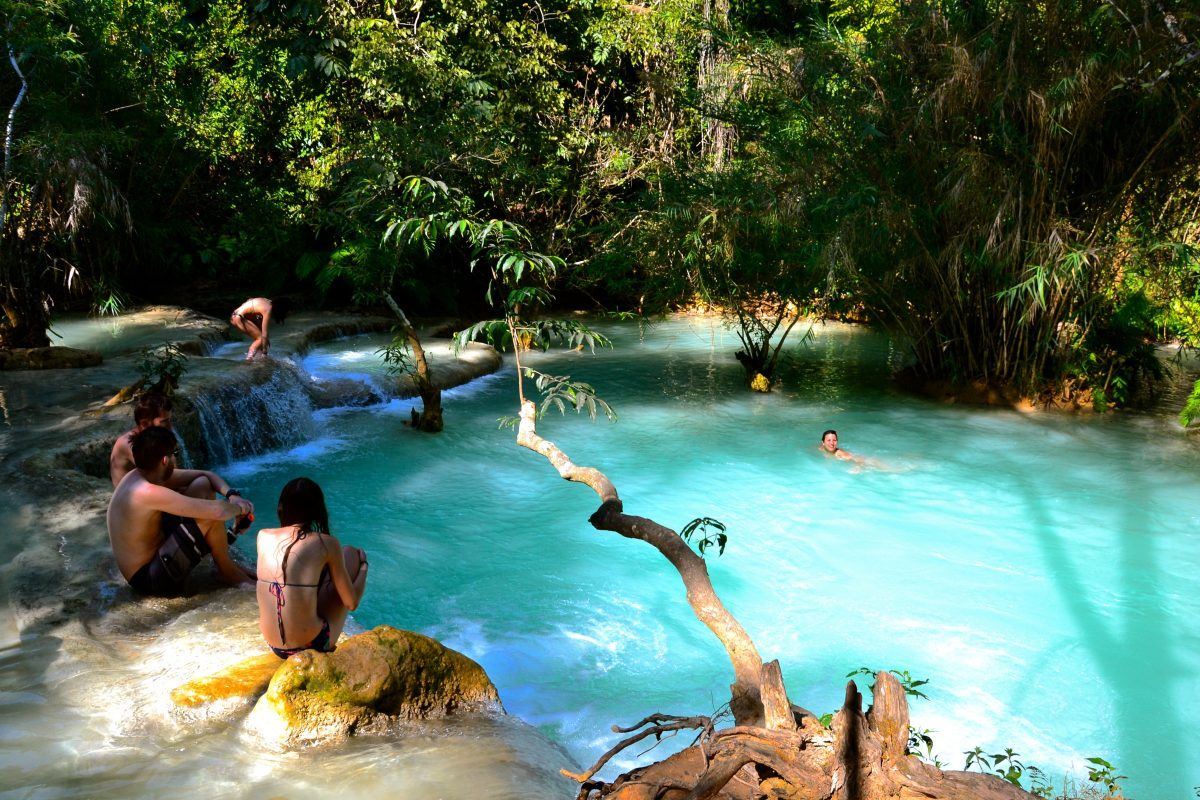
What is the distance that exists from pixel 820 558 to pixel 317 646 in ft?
14.1

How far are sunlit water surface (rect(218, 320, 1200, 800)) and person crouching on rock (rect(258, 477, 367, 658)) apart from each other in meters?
1.51

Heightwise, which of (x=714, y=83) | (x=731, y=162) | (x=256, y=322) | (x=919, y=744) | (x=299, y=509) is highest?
(x=714, y=83)

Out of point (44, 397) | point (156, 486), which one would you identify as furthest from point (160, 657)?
point (44, 397)

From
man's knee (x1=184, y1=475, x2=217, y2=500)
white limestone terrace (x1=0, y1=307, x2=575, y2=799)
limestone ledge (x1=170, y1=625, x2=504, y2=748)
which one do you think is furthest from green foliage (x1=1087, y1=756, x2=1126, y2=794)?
man's knee (x1=184, y1=475, x2=217, y2=500)

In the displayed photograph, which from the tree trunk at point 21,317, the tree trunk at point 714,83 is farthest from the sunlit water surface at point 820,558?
the tree trunk at point 714,83

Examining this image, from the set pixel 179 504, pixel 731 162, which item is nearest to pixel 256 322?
pixel 731 162

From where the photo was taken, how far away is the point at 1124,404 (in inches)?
413

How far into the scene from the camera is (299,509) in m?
3.49

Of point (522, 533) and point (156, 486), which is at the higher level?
point (156, 486)

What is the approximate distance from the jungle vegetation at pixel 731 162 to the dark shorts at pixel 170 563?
94.1 inches

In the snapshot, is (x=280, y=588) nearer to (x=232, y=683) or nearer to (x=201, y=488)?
(x=232, y=683)

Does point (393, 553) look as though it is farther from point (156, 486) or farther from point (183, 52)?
point (183, 52)

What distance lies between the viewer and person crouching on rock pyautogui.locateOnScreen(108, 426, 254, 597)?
4066mm

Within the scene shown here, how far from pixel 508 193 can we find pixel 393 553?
8.98 metres
